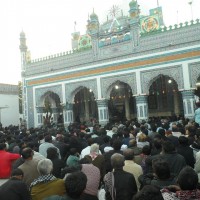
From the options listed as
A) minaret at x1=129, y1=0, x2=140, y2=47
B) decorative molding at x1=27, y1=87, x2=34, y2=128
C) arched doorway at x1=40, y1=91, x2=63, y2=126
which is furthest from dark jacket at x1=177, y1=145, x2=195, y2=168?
decorative molding at x1=27, y1=87, x2=34, y2=128

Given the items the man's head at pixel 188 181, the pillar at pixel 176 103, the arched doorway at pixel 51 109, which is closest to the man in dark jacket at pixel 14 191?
the man's head at pixel 188 181

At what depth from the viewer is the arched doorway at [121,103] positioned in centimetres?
1866

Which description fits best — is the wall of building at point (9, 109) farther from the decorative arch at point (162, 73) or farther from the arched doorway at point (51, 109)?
the decorative arch at point (162, 73)

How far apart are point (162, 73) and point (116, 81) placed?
112 inches

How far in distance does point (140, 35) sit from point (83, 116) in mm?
8011

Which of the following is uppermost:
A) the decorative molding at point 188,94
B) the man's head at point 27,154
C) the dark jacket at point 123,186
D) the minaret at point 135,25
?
the minaret at point 135,25

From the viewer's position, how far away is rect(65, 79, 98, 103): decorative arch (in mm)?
16938

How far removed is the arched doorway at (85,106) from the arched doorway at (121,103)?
1.47 m

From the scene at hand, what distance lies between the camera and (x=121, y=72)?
1591 centimetres

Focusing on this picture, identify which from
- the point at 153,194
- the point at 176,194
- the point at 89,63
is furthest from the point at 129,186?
the point at 89,63

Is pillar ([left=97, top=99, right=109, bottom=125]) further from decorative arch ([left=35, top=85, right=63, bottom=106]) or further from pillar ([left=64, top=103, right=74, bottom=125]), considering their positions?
decorative arch ([left=35, top=85, right=63, bottom=106])

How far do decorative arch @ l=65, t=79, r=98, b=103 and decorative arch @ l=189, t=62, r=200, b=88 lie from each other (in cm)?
574

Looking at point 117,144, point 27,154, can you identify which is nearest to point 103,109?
point 117,144

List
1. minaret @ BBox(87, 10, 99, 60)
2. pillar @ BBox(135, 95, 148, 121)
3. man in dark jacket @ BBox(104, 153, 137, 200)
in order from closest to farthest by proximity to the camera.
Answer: man in dark jacket @ BBox(104, 153, 137, 200)
pillar @ BBox(135, 95, 148, 121)
minaret @ BBox(87, 10, 99, 60)
